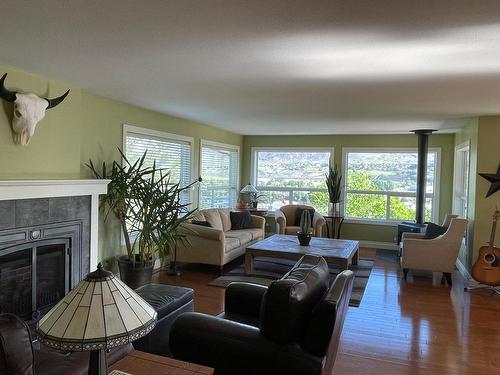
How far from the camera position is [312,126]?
266 inches

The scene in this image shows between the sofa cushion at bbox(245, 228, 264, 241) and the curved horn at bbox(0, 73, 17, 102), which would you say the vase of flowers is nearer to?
the sofa cushion at bbox(245, 228, 264, 241)

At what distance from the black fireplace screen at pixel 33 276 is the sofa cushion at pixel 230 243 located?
2.23 meters

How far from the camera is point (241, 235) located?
6172 millimetres

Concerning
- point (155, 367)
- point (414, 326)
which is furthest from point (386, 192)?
point (155, 367)

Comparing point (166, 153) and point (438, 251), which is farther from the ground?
point (166, 153)

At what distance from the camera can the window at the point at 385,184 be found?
746 cm

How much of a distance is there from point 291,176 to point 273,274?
11.3 feet

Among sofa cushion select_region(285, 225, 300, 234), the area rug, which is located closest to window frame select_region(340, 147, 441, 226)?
sofa cushion select_region(285, 225, 300, 234)

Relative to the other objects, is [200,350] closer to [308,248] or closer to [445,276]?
[308,248]

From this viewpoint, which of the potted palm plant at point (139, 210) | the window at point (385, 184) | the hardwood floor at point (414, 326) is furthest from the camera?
the window at point (385, 184)

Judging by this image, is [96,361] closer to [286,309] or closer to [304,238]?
[286,309]

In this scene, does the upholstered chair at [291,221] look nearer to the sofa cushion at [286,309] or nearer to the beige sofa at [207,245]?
the beige sofa at [207,245]

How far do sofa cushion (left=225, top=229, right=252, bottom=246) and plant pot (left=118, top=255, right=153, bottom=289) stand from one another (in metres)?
1.65

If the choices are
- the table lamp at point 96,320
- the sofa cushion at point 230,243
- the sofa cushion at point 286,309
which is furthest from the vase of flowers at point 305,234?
the table lamp at point 96,320
